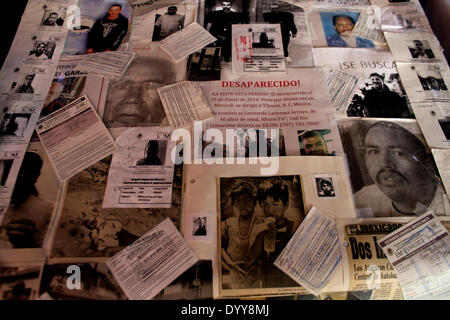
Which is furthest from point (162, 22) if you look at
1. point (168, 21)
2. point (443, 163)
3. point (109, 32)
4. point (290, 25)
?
point (443, 163)

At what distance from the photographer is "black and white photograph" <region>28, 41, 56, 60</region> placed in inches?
33.3

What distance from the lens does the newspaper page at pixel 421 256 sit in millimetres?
593

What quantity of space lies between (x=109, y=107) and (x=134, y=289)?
0.45 m

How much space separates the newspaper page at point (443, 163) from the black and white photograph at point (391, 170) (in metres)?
0.01

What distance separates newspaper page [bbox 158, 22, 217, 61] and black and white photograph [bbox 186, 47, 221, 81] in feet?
0.08

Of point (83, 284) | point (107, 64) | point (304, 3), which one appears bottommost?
point (83, 284)

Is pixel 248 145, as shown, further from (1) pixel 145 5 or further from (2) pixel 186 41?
(1) pixel 145 5

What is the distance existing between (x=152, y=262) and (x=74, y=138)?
359mm

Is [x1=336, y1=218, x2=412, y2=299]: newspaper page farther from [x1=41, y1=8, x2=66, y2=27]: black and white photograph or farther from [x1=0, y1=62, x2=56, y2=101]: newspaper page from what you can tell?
[x1=41, y1=8, x2=66, y2=27]: black and white photograph

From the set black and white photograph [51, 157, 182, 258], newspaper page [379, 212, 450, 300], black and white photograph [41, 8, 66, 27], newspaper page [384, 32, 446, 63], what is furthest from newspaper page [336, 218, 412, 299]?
black and white photograph [41, 8, 66, 27]

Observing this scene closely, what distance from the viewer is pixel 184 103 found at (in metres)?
0.77

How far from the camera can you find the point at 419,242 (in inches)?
24.5

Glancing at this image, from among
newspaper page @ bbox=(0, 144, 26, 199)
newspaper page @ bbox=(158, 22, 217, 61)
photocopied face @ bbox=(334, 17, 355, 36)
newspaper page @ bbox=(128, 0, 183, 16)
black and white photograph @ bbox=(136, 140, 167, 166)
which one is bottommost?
newspaper page @ bbox=(0, 144, 26, 199)
